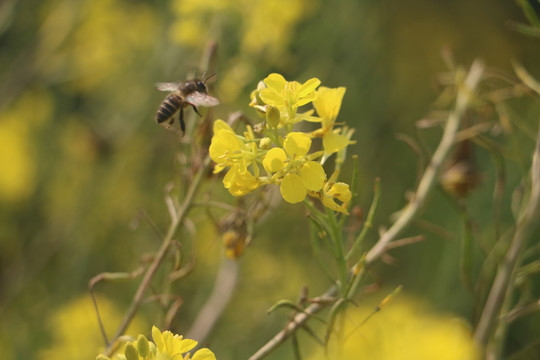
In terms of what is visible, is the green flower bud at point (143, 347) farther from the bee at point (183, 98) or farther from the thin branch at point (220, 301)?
the thin branch at point (220, 301)

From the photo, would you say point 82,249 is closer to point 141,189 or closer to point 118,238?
point 118,238

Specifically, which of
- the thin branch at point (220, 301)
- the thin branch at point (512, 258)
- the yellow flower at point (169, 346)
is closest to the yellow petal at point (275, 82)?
the yellow flower at point (169, 346)

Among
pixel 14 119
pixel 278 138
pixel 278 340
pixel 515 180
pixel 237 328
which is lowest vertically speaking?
pixel 515 180

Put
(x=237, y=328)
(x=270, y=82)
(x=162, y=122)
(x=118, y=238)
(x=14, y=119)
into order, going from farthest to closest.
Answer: (x=14, y=119), (x=118, y=238), (x=237, y=328), (x=162, y=122), (x=270, y=82)

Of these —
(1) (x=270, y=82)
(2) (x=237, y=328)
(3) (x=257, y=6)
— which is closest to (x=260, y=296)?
(2) (x=237, y=328)

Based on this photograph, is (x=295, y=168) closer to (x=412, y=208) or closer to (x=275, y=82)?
(x=275, y=82)

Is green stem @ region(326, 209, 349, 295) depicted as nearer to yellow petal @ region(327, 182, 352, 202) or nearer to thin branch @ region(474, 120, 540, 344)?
yellow petal @ region(327, 182, 352, 202)
